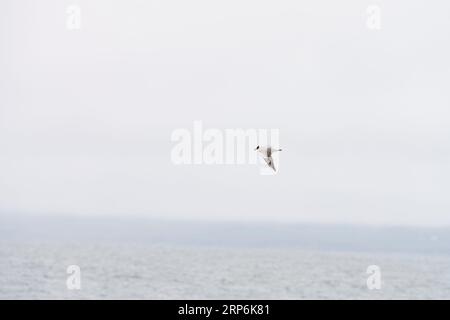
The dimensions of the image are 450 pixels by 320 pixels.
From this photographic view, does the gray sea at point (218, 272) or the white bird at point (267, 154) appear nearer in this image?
the white bird at point (267, 154)

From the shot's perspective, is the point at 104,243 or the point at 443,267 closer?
the point at 443,267

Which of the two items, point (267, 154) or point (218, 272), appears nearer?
point (267, 154)

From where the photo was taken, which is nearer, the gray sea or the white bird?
the white bird

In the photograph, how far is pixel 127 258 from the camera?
51281 mm
